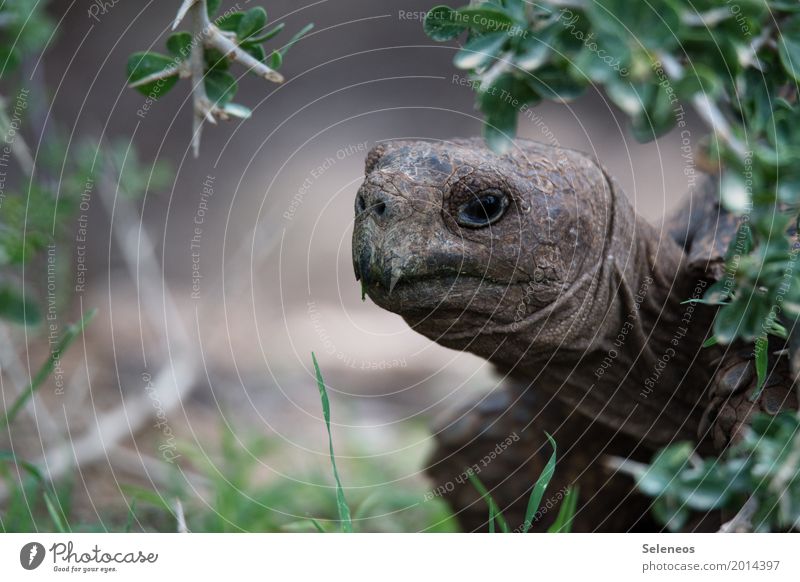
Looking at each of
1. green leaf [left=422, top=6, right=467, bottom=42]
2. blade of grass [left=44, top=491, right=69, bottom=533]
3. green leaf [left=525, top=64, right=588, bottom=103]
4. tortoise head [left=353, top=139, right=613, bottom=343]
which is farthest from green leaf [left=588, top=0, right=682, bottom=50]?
blade of grass [left=44, top=491, right=69, bottom=533]

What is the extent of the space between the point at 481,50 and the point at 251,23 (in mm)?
427

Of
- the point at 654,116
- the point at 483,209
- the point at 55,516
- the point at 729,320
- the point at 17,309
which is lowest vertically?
the point at 55,516

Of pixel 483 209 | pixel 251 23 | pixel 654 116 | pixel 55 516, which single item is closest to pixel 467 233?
pixel 483 209

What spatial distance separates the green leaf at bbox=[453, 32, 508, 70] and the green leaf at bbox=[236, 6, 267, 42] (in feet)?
1.25

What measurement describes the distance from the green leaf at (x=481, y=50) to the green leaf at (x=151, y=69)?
48cm

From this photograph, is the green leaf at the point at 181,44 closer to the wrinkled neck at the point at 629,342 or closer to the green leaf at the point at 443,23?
the green leaf at the point at 443,23

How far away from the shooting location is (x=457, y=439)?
215cm

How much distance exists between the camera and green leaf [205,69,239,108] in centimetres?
134

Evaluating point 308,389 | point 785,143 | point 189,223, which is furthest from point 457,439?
point 189,223

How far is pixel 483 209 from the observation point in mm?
1316

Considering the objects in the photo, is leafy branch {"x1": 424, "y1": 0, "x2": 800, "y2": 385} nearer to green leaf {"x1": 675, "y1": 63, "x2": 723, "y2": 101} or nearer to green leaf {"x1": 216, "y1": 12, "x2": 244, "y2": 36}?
green leaf {"x1": 675, "y1": 63, "x2": 723, "y2": 101}
